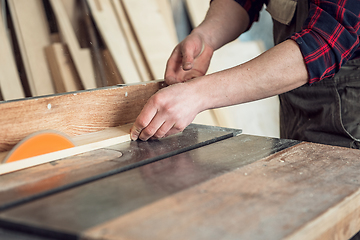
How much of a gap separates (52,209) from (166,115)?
1.69 ft

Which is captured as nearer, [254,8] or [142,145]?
[142,145]

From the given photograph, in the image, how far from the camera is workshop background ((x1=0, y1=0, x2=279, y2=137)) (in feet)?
6.75

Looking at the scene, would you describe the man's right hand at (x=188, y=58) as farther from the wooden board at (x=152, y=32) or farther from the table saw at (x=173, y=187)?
the wooden board at (x=152, y=32)

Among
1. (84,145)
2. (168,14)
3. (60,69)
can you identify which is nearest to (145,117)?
(84,145)

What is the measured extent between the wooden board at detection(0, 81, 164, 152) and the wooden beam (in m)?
0.04

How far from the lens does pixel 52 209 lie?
699 millimetres

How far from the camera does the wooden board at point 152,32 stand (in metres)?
2.76

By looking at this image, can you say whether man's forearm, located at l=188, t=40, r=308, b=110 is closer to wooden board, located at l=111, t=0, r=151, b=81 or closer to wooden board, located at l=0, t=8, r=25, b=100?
wooden board, located at l=0, t=8, r=25, b=100

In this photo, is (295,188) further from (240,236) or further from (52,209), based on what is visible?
(52,209)

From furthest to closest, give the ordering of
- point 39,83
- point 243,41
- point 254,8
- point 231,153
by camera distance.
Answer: point 243,41 → point 39,83 → point 254,8 → point 231,153

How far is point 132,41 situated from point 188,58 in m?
1.43

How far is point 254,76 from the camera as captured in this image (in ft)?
3.80

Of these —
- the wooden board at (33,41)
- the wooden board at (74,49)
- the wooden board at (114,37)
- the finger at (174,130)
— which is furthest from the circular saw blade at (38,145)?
the wooden board at (114,37)

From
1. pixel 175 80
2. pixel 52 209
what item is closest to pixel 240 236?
pixel 52 209
